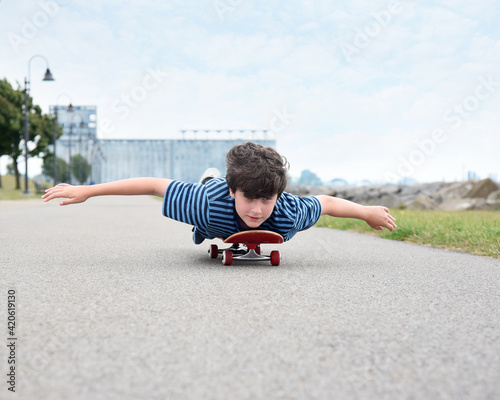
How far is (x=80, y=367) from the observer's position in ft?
6.38

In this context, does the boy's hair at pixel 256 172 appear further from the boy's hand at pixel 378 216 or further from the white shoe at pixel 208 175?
the boy's hand at pixel 378 216

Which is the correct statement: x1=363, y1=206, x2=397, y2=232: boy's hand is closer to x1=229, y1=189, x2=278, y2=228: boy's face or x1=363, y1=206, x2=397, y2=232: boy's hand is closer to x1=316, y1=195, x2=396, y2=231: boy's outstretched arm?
x1=316, y1=195, x2=396, y2=231: boy's outstretched arm

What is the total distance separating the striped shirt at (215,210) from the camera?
14.1 ft

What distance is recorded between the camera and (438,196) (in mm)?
20391

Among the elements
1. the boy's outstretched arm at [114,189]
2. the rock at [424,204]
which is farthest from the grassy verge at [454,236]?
the rock at [424,204]

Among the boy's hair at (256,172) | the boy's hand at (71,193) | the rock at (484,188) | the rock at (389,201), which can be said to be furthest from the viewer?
the rock at (389,201)

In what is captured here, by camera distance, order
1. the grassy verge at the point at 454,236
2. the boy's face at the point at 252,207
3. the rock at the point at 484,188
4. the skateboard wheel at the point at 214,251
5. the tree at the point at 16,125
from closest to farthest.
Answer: the boy's face at the point at 252,207 → the skateboard wheel at the point at 214,251 → the grassy verge at the point at 454,236 → the rock at the point at 484,188 → the tree at the point at 16,125

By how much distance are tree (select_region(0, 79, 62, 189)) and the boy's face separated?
128 feet

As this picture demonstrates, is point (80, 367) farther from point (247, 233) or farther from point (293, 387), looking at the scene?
point (247, 233)

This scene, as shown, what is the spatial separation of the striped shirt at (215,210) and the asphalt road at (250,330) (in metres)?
0.36

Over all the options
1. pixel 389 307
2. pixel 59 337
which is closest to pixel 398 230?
pixel 389 307

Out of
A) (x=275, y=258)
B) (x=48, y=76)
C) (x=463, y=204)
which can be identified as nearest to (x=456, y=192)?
(x=463, y=204)

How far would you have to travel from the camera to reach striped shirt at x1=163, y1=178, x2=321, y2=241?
431 cm

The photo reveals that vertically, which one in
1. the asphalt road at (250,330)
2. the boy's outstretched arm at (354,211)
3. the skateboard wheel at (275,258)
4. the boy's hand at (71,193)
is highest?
the boy's hand at (71,193)
